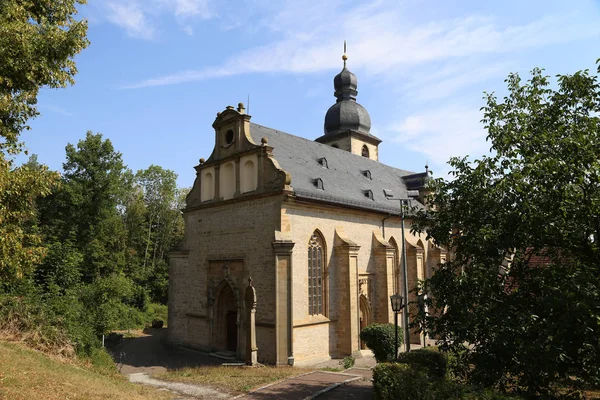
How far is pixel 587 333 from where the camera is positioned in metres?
7.79

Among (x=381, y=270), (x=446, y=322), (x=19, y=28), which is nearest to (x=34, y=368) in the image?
(x=19, y=28)

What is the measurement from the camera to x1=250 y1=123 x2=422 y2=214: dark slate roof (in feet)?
70.9

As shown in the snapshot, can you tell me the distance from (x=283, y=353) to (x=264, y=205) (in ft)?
21.9

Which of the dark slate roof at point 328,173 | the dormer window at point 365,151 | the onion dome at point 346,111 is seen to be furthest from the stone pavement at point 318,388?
the onion dome at point 346,111

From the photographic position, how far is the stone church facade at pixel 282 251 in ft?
62.9

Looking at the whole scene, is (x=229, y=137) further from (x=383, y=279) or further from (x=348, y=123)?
(x=348, y=123)

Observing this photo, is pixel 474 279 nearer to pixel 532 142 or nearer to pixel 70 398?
pixel 532 142

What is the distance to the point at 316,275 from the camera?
20.7m

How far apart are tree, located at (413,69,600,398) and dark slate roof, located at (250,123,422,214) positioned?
10249mm

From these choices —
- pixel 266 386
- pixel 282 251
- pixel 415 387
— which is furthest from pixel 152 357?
pixel 415 387

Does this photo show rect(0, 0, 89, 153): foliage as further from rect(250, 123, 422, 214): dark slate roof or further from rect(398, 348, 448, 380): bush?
rect(398, 348, 448, 380): bush

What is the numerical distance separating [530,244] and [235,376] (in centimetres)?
1091

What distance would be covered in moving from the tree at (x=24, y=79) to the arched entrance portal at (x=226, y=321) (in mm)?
12043

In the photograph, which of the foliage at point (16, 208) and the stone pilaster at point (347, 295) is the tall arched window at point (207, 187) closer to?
the stone pilaster at point (347, 295)
